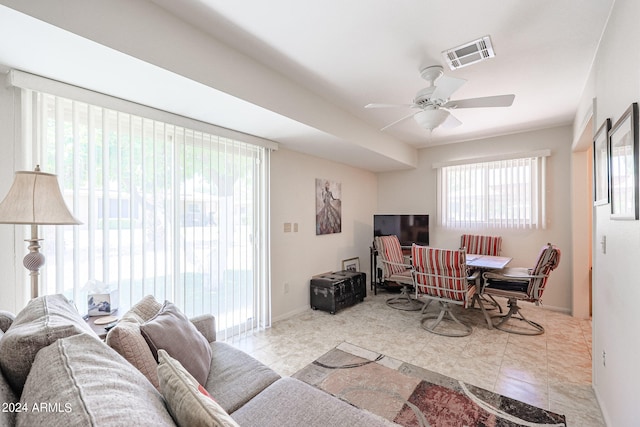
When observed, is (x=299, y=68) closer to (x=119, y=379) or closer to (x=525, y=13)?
(x=525, y=13)

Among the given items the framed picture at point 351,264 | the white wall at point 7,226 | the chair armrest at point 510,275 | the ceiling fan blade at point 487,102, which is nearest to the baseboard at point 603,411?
the chair armrest at point 510,275

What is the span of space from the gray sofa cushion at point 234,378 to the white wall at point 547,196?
4205 mm

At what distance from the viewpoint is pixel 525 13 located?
1794 mm

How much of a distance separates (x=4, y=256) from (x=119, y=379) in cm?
181

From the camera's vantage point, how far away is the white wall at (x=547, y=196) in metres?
3.96

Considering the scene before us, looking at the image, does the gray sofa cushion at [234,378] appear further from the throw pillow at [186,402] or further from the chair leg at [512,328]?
the chair leg at [512,328]

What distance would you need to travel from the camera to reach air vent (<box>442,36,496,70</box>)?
205 centimetres

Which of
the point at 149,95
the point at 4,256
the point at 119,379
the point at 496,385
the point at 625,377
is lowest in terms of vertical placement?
the point at 496,385

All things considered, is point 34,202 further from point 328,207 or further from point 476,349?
point 476,349

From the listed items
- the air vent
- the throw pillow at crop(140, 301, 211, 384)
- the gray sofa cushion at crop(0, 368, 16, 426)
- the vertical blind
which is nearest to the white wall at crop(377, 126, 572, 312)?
the air vent

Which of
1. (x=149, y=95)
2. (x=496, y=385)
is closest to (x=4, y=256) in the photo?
(x=149, y=95)

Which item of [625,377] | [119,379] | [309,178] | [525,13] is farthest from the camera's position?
[309,178]

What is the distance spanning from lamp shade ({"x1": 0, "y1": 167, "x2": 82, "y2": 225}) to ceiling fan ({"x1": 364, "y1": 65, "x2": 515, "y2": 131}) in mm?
2121

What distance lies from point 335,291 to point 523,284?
2261 mm
